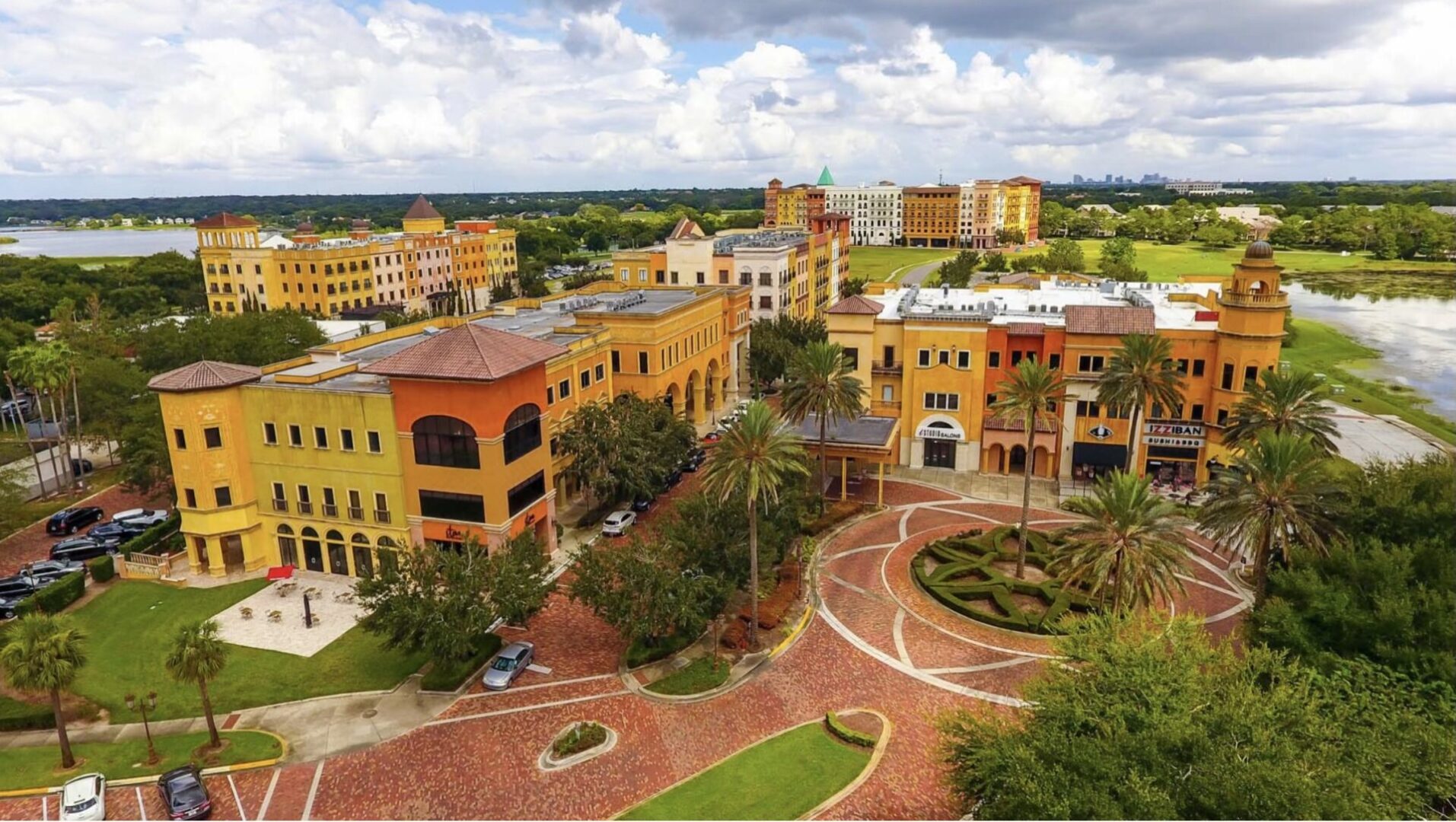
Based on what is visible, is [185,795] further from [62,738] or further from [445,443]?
[445,443]

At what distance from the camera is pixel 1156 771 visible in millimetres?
21578

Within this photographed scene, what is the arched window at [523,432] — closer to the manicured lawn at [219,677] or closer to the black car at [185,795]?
the manicured lawn at [219,677]

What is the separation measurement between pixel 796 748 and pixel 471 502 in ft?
80.0

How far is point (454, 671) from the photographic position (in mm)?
38594

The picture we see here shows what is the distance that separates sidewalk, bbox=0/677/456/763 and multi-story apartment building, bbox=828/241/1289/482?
43.8m

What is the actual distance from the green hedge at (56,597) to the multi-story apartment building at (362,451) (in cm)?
568

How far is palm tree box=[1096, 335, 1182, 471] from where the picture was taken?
167ft

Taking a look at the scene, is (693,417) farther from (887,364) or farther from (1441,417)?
(1441,417)

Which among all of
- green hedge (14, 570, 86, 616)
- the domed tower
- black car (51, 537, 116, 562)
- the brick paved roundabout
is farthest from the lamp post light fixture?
the domed tower

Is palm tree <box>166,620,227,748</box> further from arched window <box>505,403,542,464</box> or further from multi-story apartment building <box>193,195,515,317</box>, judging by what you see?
multi-story apartment building <box>193,195,515,317</box>

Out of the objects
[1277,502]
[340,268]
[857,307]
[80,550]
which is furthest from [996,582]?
→ [340,268]

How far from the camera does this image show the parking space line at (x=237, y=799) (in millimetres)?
30438

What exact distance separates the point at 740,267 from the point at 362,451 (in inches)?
2514

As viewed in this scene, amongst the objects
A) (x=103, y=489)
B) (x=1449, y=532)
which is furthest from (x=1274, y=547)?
(x=103, y=489)
